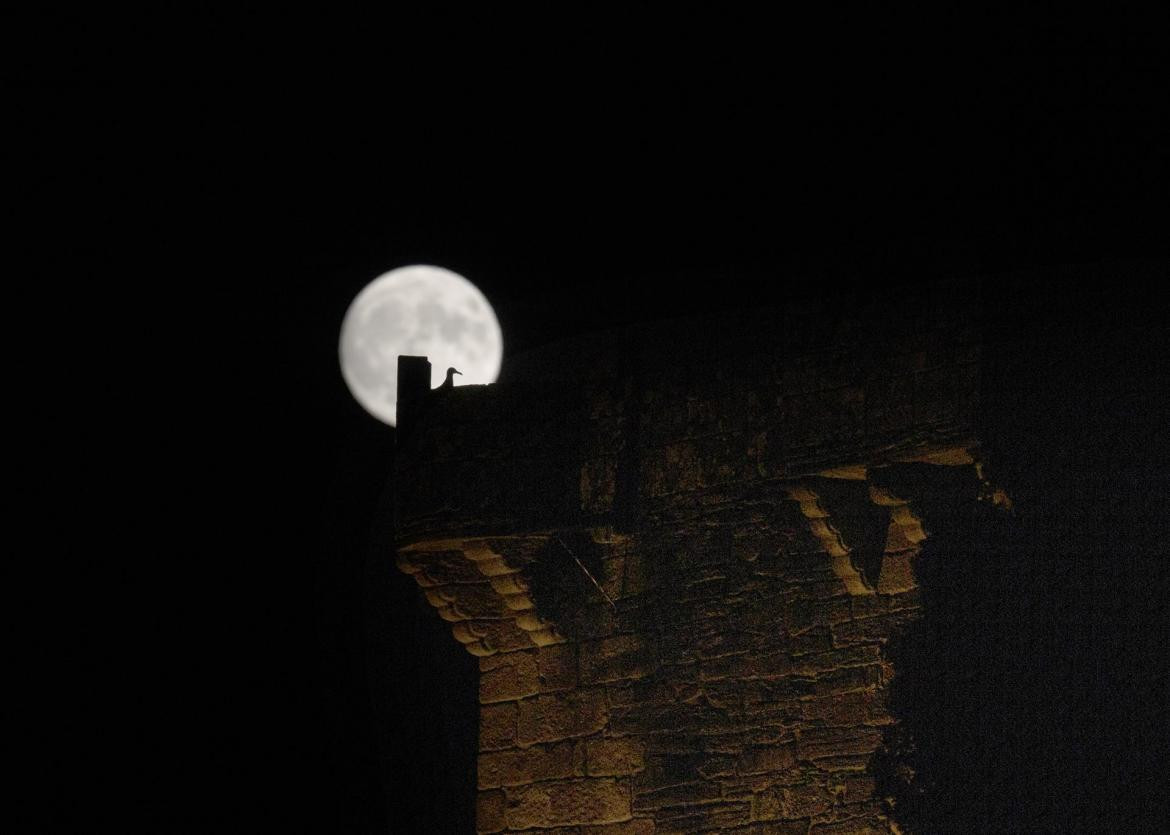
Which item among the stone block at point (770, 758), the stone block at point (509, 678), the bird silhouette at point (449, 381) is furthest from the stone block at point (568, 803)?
the bird silhouette at point (449, 381)

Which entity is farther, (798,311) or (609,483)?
(609,483)

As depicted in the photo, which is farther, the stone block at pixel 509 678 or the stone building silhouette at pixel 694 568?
the stone block at pixel 509 678

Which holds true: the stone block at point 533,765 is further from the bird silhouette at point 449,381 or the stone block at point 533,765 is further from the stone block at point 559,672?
the bird silhouette at point 449,381

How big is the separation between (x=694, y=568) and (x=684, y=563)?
0.05 metres

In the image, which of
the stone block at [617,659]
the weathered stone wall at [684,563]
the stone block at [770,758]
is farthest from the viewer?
the stone block at [617,659]

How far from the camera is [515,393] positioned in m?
5.09

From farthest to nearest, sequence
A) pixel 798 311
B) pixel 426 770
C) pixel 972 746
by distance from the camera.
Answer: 1. pixel 426 770
2. pixel 972 746
3. pixel 798 311

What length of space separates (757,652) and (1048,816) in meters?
1.33

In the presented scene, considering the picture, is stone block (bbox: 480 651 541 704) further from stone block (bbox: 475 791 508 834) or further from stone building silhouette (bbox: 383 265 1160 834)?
stone block (bbox: 475 791 508 834)

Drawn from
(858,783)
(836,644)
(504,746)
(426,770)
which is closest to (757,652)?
(836,644)

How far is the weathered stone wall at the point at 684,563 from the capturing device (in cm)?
506

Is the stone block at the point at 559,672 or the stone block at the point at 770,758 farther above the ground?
the stone block at the point at 559,672

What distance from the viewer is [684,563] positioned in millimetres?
5438

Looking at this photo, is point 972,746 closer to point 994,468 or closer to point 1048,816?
point 1048,816
